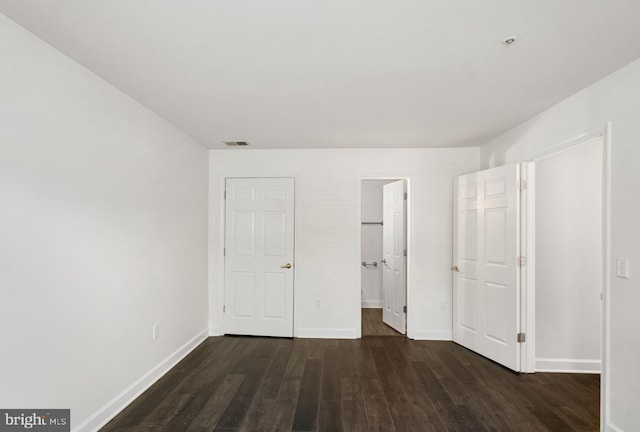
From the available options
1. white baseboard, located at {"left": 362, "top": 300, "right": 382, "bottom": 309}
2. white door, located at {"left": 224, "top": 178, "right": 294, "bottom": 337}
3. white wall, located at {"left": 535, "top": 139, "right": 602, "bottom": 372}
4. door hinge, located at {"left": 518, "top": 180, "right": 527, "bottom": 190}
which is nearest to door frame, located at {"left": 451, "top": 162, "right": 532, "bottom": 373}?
door hinge, located at {"left": 518, "top": 180, "right": 527, "bottom": 190}

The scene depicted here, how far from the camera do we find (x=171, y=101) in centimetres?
276

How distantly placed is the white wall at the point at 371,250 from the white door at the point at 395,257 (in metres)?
0.94

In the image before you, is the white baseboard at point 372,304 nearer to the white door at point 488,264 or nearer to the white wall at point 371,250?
the white wall at point 371,250

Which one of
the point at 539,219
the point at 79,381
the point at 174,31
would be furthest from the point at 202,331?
the point at 539,219

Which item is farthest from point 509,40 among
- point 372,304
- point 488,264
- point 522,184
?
point 372,304

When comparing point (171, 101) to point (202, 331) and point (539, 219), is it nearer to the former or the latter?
point (202, 331)

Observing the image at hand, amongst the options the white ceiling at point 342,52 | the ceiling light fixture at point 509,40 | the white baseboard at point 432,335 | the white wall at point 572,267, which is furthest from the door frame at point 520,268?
the ceiling light fixture at point 509,40

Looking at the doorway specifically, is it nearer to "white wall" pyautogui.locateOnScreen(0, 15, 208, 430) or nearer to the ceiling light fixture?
the ceiling light fixture

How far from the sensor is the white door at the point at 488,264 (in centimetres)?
330

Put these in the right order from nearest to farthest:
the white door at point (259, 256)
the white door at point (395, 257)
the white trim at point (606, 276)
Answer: the white trim at point (606, 276) → the white door at point (259, 256) → the white door at point (395, 257)

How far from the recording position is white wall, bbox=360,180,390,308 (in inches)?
240

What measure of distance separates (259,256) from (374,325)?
2.06m

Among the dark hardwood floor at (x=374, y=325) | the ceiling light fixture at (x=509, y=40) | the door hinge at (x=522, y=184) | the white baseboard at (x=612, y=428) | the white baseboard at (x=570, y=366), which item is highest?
the ceiling light fixture at (x=509, y=40)

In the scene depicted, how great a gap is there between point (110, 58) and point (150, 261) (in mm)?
1723
